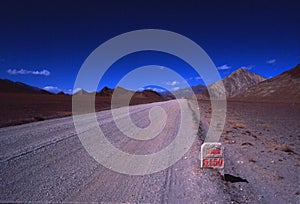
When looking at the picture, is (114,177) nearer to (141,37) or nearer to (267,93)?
(141,37)

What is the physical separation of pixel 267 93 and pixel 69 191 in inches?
4728

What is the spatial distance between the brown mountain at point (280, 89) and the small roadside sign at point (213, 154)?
93502 mm

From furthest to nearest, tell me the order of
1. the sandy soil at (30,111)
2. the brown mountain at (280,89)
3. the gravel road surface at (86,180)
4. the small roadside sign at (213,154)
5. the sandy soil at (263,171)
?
the brown mountain at (280,89), the sandy soil at (30,111), the small roadside sign at (213,154), the sandy soil at (263,171), the gravel road surface at (86,180)

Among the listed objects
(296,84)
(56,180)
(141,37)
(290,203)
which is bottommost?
(290,203)

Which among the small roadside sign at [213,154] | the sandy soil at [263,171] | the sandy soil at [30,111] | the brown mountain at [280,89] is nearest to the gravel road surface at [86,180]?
the small roadside sign at [213,154]

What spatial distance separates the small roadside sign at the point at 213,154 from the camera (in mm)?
5152

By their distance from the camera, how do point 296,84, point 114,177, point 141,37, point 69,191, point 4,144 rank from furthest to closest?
point 296,84 < point 141,37 < point 4,144 < point 114,177 < point 69,191

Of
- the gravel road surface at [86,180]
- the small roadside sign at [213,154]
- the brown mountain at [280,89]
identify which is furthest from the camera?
the brown mountain at [280,89]

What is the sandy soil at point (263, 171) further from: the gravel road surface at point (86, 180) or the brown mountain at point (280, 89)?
the brown mountain at point (280, 89)

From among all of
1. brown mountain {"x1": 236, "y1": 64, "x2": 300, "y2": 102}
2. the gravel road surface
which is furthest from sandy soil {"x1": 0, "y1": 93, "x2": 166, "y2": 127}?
brown mountain {"x1": 236, "y1": 64, "x2": 300, "y2": 102}

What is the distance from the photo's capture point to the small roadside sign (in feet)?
16.9

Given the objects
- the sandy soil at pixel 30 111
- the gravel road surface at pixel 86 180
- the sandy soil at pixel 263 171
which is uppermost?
the sandy soil at pixel 30 111

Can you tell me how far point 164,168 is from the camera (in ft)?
18.7

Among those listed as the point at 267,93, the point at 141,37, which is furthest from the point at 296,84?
the point at 141,37
